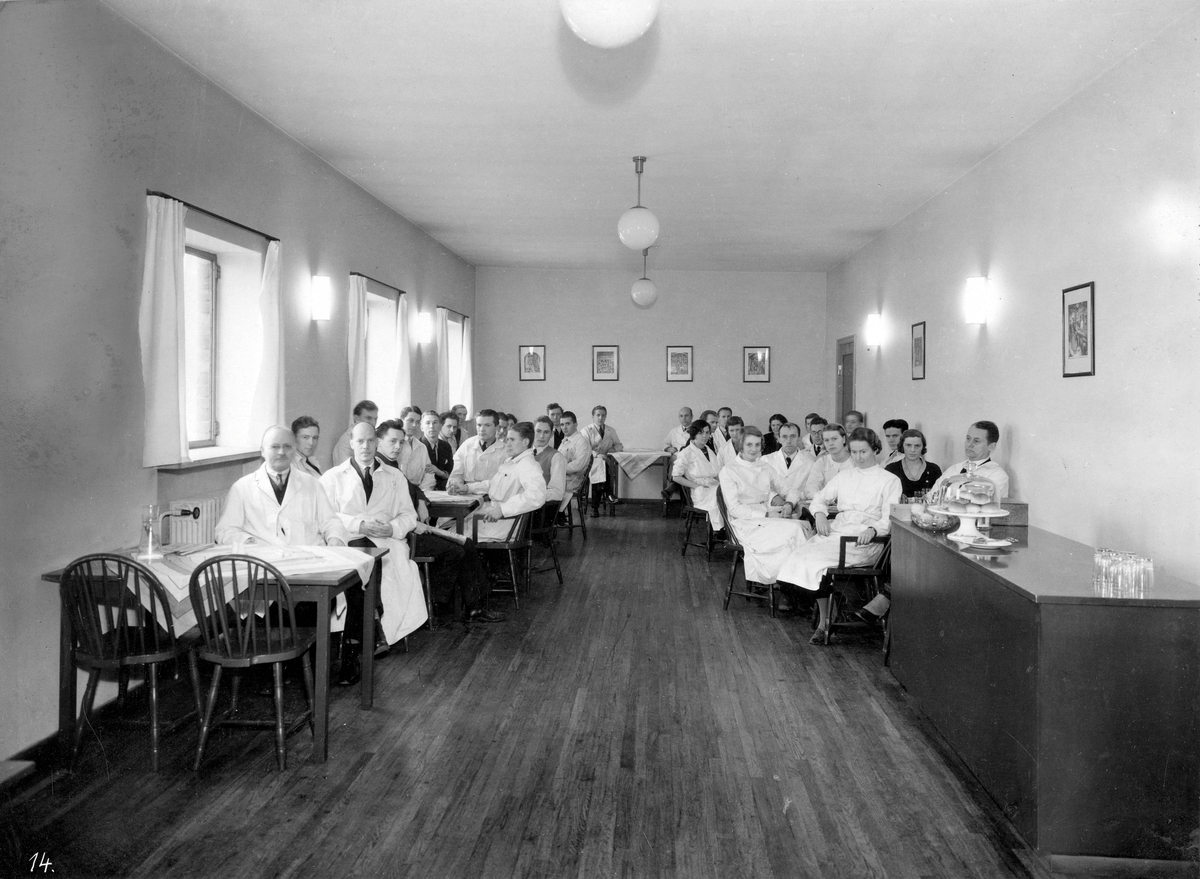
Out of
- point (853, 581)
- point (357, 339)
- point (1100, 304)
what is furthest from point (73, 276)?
point (1100, 304)

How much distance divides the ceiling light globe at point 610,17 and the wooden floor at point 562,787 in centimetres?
260

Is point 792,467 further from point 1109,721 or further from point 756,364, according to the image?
point 756,364

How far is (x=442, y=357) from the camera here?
9.99m

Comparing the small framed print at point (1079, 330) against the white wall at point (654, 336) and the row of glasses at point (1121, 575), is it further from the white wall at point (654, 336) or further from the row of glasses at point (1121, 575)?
the white wall at point (654, 336)

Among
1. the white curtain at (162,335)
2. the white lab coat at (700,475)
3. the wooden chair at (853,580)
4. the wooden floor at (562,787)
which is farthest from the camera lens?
the white lab coat at (700,475)

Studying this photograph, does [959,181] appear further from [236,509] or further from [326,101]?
[236,509]

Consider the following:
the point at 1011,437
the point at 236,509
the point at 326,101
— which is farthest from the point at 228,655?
the point at 1011,437

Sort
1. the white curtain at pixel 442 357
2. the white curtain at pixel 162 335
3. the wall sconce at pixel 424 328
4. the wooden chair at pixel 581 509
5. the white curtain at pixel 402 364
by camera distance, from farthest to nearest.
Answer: the white curtain at pixel 442 357, the wall sconce at pixel 424 328, the wooden chair at pixel 581 509, the white curtain at pixel 402 364, the white curtain at pixel 162 335

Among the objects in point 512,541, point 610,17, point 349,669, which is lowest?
point 349,669

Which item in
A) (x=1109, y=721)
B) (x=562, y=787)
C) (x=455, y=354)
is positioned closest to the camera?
(x=1109, y=721)

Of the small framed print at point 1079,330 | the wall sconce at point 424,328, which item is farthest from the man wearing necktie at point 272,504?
the wall sconce at point 424,328

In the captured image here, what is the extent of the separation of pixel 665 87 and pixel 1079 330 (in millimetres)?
2833

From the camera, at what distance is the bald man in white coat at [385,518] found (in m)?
4.78

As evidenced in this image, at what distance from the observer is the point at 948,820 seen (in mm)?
2988
